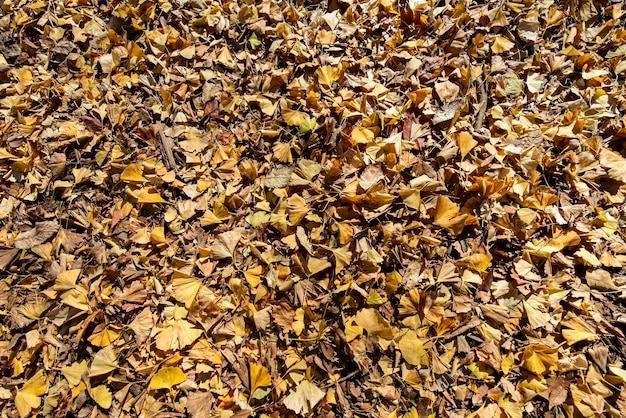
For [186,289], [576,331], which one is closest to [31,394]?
[186,289]

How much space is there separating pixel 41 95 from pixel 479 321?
64.4 inches

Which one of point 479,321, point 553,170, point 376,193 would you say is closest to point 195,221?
point 376,193

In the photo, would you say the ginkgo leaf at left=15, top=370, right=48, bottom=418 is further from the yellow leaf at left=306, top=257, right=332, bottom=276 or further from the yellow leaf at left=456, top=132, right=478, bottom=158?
the yellow leaf at left=456, top=132, right=478, bottom=158

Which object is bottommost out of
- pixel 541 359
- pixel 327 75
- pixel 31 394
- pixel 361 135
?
pixel 31 394

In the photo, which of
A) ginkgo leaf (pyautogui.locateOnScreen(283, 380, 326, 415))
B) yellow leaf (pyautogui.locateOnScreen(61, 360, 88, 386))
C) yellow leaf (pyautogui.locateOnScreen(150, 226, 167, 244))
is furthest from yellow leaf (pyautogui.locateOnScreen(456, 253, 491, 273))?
yellow leaf (pyautogui.locateOnScreen(61, 360, 88, 386))

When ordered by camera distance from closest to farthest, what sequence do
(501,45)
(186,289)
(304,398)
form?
(304,398) → (186,289) → (501,45)

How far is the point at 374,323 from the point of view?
1.24 m

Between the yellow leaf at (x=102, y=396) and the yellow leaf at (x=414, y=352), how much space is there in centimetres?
83

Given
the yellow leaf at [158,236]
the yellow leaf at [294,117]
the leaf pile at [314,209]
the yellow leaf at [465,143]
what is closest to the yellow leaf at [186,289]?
the leaf pile at [314,209]

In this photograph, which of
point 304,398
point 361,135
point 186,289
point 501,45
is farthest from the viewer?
point 501,45

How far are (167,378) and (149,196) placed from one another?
55 cm

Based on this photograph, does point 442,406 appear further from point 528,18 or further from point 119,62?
point 119,62

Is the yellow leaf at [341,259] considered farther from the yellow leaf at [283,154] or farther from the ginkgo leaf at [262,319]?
the yellow leaf at [283,154]

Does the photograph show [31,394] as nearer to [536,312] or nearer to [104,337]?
[104,337]
